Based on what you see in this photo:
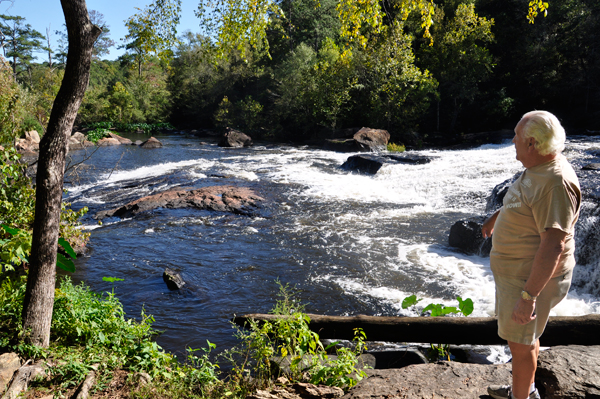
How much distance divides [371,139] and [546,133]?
826 inches

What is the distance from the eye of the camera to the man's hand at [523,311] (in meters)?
2.37

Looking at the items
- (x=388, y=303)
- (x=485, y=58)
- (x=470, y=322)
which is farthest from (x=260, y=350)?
(x=485, y=58)

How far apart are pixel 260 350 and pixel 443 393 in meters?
1.39

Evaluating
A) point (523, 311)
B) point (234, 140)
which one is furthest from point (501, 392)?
point (234, 140)

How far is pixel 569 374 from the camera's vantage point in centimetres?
293

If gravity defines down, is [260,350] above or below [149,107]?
below

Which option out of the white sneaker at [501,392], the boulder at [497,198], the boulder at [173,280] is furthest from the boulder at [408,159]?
the white sneaker at [501,392]

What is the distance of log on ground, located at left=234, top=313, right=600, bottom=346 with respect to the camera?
3637 mm

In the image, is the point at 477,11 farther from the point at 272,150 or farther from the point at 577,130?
the point at 272,150

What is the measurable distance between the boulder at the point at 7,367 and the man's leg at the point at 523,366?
331cm

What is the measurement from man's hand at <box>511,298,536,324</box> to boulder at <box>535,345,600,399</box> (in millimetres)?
840

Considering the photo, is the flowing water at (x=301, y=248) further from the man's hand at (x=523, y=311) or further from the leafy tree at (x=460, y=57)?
the leafy tree at (x=460, y=57)

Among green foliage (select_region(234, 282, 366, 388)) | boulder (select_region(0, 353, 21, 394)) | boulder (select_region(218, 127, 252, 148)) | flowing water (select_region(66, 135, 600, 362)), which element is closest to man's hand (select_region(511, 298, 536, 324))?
green foliage (select_region(234, 282, 366, 388))

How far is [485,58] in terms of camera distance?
25.2 metres
